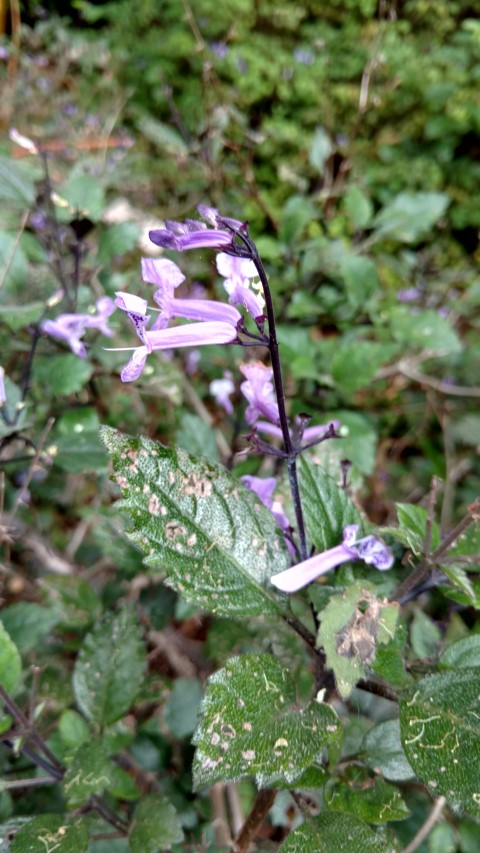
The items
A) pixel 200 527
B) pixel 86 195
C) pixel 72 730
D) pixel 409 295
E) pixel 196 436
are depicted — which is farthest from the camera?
pixel 409 295

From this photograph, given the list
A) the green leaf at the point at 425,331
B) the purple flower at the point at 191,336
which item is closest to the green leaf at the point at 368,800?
the purple flower at the point at 191,336

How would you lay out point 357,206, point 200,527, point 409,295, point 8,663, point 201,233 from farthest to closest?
1. point 409,295
2. point 357,206
3. point 8,663
4. point 200,527
5. point 201,233

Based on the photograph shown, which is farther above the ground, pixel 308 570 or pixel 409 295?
pixel 308 570

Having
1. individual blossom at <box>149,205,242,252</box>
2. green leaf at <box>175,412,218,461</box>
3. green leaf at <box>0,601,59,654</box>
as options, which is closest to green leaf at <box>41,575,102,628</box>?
green leaf at <box>0,601,59,654</box>

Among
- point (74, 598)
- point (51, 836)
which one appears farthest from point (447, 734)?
point (74, 598)

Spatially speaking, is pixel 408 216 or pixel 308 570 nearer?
pixel 308 570

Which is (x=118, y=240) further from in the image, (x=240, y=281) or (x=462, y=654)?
(x=462, y=654)

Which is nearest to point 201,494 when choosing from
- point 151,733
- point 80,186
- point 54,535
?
point 151,733

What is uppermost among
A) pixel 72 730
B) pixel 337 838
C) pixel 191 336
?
pixel 191 336
